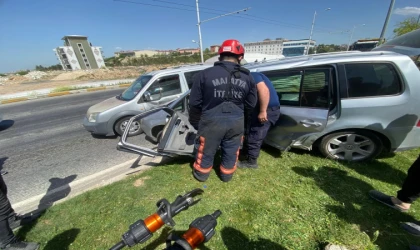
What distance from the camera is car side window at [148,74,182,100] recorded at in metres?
4.69

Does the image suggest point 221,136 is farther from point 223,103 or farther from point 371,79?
point 371,79

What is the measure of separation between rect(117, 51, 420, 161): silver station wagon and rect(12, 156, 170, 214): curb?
25.3 inches

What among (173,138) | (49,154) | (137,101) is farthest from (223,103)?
(49,154)

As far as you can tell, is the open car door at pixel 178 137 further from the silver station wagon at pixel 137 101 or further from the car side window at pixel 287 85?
the silver station wagon at pixel 137 101

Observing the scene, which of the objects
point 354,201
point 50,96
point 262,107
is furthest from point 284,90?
point 50,96

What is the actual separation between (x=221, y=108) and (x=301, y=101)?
1.32 metres

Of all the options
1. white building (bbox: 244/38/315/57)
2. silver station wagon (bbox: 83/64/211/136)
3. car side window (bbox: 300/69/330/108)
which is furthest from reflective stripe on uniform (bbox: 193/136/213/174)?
white building (bbox: 244/38/315/57)

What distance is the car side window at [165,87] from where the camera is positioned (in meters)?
4.69

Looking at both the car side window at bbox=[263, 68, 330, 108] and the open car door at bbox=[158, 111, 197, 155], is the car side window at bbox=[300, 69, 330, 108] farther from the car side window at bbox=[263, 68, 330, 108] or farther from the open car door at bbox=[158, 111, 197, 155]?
the open car door at bbox=[158, 111, 197, 155]

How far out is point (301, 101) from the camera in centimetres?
279

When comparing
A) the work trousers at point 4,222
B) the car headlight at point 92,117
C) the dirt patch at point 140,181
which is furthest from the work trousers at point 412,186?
the car headlight at point 92,117

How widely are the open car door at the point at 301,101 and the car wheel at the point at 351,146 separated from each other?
1.14 ft

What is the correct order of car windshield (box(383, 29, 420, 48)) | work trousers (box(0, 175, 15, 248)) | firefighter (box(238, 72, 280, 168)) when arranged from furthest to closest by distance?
car windshield (box(383, 29, 420, 48)) → firefighter (box(238, 72, 280, 168)) → work trousers (box(0, 175, 15, 248))

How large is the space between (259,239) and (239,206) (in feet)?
1.51
